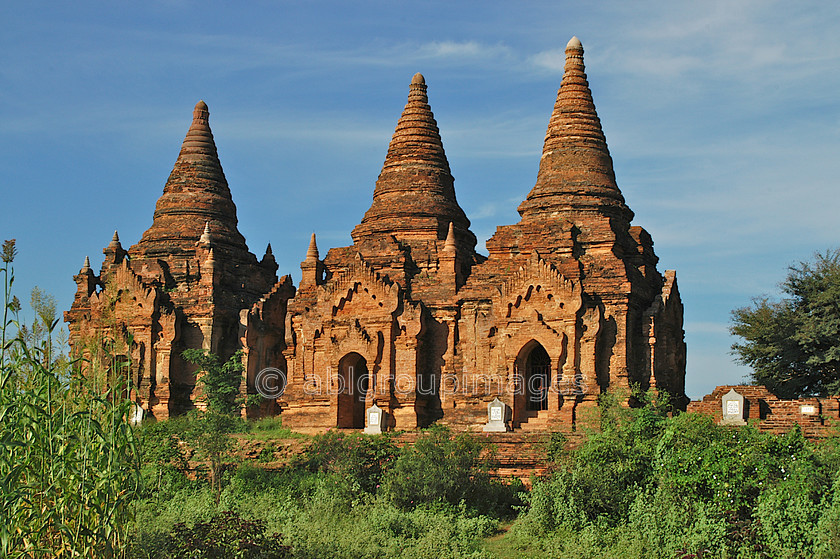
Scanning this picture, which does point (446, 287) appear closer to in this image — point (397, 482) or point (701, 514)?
point (397, 482)

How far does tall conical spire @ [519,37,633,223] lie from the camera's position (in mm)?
29672

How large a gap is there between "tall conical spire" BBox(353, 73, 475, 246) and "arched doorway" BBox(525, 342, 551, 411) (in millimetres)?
4603

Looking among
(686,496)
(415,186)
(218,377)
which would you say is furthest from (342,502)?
(415,186)

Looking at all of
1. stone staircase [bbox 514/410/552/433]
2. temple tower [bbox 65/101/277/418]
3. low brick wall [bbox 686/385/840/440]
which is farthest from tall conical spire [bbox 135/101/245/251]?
low brick wall [bbox 686/385/840/440]

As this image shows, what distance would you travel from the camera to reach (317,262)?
103 ft

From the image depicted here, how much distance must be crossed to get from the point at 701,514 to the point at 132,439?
978 cm

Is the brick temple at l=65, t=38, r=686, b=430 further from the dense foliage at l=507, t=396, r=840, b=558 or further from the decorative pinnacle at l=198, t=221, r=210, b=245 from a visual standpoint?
the dense foliage at l=507, t=396, r=840, b=558

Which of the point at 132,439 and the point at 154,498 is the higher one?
the point at 132,439

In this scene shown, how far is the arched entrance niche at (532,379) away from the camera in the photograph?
27.4 m

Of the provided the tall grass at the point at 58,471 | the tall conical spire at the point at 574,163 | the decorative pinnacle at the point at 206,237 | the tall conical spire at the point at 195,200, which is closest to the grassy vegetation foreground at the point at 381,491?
the tall grass at the point at 58,471

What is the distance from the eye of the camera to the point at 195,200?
3553 centimetres

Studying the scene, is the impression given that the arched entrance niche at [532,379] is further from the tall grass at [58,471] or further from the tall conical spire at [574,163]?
the tall grass at [58,471]

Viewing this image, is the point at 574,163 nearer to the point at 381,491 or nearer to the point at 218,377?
the point at 218,377

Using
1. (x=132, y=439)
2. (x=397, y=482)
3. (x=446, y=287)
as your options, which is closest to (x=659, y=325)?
(x=446, y=287)
